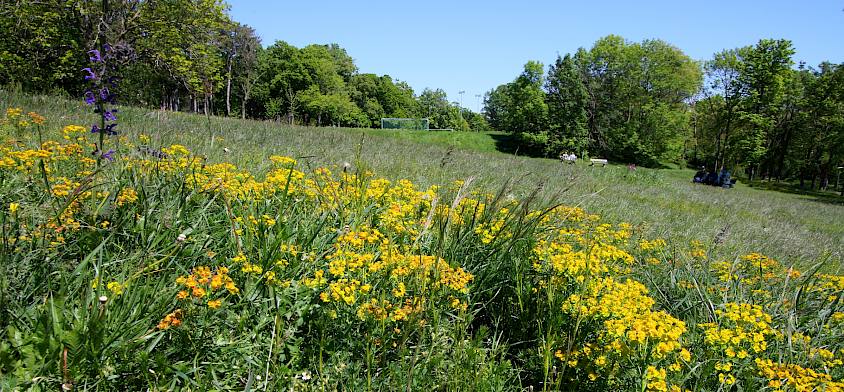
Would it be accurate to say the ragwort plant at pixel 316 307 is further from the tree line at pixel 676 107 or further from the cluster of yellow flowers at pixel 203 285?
the tree line at pixel 676 107

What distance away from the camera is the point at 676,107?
5119 cm

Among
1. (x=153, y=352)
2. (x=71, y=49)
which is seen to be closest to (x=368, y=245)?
(x=153, y=352)

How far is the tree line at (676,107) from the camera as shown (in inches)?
1501

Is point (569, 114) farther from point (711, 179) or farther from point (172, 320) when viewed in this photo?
point (172, 320)

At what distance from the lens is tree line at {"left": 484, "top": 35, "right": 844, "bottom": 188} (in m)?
38.1

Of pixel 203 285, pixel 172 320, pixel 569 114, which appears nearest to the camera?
pixel 172 320

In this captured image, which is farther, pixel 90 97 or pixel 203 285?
pixel 90 97

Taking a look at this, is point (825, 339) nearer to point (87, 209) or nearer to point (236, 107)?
point (87, 209)

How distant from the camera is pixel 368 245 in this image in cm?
290

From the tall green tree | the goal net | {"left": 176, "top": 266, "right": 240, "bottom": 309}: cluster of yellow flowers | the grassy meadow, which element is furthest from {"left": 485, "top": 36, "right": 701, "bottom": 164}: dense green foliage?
{"left": 176, "top": 266, "right": 240, "bottom": 309}: cluster of yellow flowers

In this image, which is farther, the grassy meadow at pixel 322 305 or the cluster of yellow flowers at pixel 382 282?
the cluster of yellow flowers at pixel 382 282

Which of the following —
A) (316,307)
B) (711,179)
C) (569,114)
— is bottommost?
(316,307)

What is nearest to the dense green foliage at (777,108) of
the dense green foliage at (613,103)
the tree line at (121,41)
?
the dense green foliage at (613,103)

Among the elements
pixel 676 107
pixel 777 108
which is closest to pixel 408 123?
pixel 676 107
